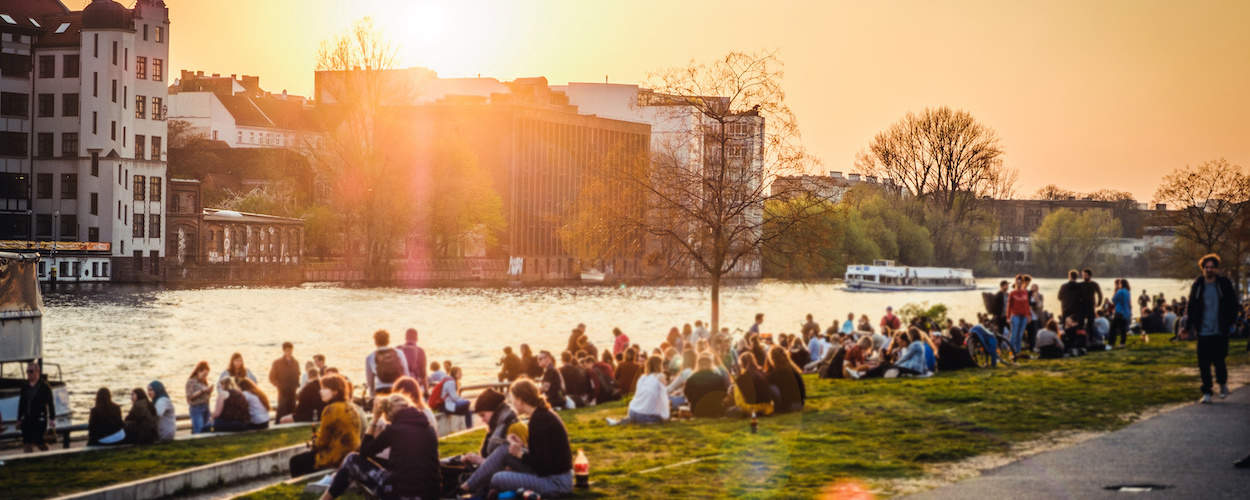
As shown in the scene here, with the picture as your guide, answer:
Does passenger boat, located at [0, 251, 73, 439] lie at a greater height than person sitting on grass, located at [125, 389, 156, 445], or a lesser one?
greater

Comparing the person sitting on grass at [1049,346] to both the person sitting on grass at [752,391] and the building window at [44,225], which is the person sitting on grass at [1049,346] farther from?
the building window at [44,225]

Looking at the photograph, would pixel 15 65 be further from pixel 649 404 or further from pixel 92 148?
pixel 649 404

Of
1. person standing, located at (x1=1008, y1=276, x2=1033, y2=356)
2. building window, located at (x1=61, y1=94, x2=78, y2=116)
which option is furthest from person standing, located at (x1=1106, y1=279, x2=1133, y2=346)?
building window, located at (x1=61, y1=94, x2=78, y2=116)

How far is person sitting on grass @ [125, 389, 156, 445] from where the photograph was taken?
19.2m

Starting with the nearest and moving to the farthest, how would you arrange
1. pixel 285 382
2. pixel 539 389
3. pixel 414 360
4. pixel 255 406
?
pixel 539 389
pixel 255 406
pixel 414 360
pixel 285 382

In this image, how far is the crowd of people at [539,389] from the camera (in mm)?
12750

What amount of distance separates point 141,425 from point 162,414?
1.14 ft

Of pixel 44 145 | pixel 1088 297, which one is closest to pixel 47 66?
pixel 44 145

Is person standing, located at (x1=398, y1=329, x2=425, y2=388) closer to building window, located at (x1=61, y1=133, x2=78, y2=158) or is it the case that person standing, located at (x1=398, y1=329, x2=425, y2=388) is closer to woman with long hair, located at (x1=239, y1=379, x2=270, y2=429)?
woman with long hair, located at (x1=239, y1=379, x2=270, y2=429)

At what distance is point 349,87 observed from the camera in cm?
9500

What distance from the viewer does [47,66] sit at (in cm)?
10769

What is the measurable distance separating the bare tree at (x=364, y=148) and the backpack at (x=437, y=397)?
250 ft

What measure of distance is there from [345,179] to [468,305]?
533 inches

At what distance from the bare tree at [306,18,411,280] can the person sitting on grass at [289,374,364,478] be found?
82485 millimetres
